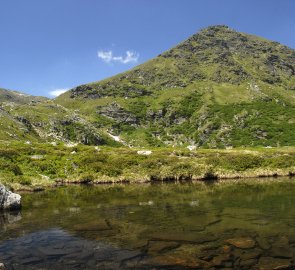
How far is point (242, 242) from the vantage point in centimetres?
2202

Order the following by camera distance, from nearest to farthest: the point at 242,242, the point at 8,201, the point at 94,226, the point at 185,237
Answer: the point at 242,242 < the point at 185,237 < the point at 94,226 < the point at 8,201

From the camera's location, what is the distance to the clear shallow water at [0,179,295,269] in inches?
750

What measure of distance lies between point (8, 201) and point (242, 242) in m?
25.4

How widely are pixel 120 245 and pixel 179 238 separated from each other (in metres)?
3.93

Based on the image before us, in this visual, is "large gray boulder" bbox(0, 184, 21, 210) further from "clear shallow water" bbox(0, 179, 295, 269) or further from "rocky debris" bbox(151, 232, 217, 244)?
"rocky debris" bbox(151, 232, 217, 244)

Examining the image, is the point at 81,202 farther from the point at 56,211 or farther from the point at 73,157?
the point at 73,157

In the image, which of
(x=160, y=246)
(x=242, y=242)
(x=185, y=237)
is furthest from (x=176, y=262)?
(x=242, y=242)

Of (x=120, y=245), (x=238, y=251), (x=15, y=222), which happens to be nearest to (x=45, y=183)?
(x=15, y=222)

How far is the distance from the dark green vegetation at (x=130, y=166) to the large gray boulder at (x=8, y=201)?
76.4ft

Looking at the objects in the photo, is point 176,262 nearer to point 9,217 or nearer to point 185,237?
point 185,237

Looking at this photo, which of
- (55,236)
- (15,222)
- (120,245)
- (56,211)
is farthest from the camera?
(56,211)

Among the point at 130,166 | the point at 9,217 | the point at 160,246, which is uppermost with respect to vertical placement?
the point at 130,166

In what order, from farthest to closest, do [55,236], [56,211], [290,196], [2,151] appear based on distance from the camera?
[2,151]
[290,196]
[56,211]
[55,236]

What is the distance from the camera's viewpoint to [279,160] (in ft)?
246
